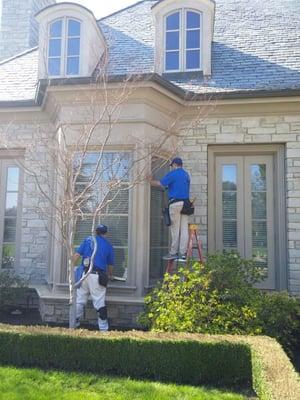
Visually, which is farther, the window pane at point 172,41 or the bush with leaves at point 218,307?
the window pane at point 172,41

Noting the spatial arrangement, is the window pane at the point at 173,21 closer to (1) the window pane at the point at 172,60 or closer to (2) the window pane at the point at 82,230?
(1) the window pane at the point at 172,60

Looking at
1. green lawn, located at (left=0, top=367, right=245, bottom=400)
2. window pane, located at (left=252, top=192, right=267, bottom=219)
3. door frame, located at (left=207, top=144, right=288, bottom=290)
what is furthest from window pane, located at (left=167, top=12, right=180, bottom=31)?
green lawn, located at (left=0, top=367, right=245, bottom=400)

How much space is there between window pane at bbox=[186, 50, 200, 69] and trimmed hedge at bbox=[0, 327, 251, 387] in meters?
5.59

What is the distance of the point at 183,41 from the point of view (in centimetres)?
820

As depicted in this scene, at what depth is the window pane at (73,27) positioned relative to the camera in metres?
8.23

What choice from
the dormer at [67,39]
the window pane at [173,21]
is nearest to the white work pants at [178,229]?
the dormer at [67,39]

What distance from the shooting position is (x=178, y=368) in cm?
420

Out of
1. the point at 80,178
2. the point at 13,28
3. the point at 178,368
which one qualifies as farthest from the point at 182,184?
the point at 13,28

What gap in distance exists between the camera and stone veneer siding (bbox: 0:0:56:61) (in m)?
11.1

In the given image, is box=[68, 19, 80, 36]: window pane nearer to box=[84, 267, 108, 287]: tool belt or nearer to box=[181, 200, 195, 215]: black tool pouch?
box=[181, 200, 195, 215]: black tool pouch

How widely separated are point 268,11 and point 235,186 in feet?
15.4

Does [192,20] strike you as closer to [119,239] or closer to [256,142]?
[256,142]

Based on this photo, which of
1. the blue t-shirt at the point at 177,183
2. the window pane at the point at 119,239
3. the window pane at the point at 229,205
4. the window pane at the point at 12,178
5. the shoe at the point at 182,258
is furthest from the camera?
the window pane at the point at 12,178

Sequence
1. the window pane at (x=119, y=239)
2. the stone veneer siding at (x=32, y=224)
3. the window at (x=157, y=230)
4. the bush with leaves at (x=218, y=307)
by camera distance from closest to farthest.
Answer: the bush with leaves at (x=218, y=307)
the window pane at (x=119, y=239)
the window at (x=157, y=230)
the stone veneer siding at (x=32, y=224)
